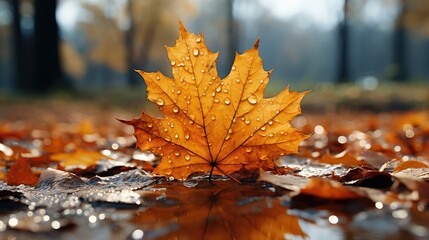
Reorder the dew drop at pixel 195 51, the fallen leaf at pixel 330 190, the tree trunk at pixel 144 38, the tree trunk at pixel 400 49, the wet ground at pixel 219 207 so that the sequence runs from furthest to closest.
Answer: the tree trunk at pixel 144 38 → the tree trunk at pixel 400 49 → the dew drop at pixel 195 51 → the fallen leaf at pixel 330 190 → the wet ground at pixel 219 207

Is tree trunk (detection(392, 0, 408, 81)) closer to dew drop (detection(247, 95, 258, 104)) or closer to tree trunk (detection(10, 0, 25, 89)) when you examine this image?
tree trunk (detection(10, 0, 25, 89))

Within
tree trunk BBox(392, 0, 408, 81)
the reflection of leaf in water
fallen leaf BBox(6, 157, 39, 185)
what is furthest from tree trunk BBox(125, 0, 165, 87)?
the reflection of leaf in water

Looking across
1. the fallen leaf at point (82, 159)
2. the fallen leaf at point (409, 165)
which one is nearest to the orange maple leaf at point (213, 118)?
the fallen leaf at point (409, 165)

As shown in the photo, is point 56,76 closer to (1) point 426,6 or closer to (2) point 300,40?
(1) point 426,6

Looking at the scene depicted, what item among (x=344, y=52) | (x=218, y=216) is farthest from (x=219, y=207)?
(x=344, y=52)

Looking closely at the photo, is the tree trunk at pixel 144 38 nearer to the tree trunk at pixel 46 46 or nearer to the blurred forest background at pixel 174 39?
the blurred forest background at pixel 174 39

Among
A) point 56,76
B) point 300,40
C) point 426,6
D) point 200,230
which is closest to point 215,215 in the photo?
point 200,230

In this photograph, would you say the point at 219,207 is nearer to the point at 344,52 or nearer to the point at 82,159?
the point at 82,159
